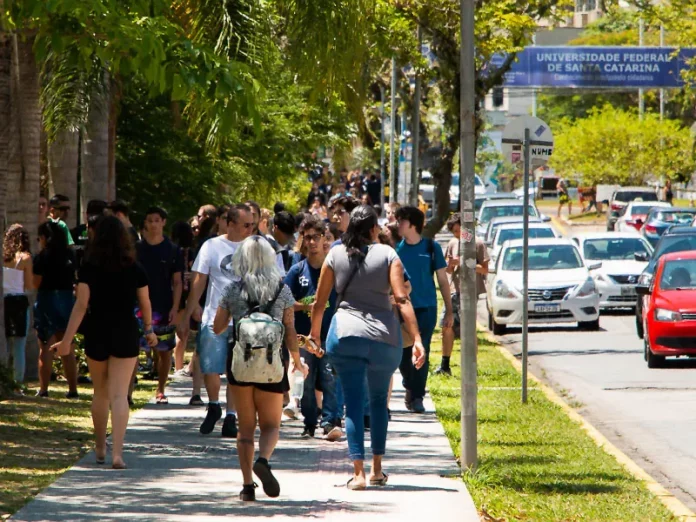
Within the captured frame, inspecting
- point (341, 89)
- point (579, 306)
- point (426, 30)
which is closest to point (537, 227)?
point (579, 306)

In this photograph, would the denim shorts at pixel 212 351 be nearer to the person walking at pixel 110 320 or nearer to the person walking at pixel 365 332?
the person walking at pixel 110 320

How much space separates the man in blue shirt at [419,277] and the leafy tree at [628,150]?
52.2 metres

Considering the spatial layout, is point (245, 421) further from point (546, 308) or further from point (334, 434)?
point (546, 308)

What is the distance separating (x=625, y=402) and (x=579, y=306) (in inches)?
347

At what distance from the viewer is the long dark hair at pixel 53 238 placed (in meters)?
13.6

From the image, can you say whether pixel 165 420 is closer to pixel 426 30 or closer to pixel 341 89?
pixel 341 89

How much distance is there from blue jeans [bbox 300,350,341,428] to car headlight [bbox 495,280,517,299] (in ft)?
41.0

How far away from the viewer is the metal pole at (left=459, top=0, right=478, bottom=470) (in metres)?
9.30

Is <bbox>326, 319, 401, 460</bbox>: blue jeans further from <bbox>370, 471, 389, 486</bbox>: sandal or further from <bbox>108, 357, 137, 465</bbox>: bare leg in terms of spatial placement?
<bbox>108, 357, 137, 465</bbox>: bare leg

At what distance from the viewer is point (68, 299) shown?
13.7m

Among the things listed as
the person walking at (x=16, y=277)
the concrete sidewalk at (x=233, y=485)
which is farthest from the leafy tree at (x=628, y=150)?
the concrete sidewalk at (x=233, y=485)

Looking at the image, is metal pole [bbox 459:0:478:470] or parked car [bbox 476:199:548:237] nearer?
metal pole [bbox 459:0:478:470]

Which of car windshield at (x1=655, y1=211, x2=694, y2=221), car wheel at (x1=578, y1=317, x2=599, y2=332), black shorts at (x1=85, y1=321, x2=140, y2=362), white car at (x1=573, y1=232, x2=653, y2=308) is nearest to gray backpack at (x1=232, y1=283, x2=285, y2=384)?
black shorts at (x1=85, y1=321, x2=140, y2=362)

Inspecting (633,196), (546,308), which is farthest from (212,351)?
(633,196)
